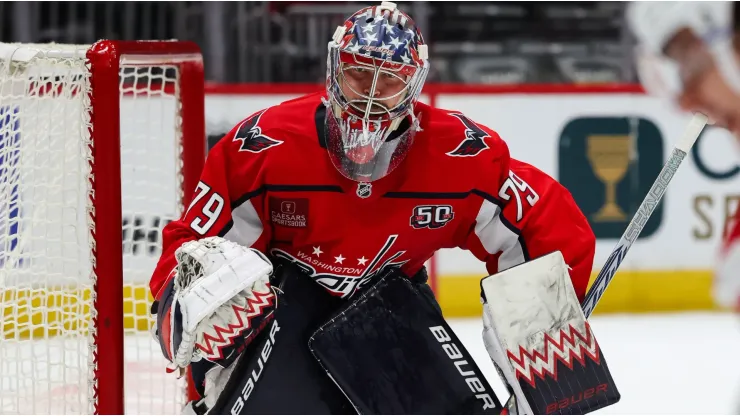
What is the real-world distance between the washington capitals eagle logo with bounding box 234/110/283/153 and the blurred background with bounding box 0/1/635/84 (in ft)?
8.12

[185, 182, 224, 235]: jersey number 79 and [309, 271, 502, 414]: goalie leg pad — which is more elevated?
[185, 182, 224, 235]: jersey number 79

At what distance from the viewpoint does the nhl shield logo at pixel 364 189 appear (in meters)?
1.83

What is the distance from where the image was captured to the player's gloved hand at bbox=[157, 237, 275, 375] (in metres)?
1.60

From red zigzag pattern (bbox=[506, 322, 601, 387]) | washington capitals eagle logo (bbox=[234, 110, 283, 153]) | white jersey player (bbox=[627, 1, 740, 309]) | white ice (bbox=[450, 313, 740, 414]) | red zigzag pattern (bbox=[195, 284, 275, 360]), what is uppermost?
white jersey player (bbox=[627, 1, 740, 309])

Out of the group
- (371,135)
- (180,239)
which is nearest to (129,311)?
(180,239)

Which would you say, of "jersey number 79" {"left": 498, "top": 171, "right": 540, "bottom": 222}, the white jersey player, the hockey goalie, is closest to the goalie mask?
the hockey goalie

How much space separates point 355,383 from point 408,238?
289 millimetres

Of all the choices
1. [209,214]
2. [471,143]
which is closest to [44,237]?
[209,214]

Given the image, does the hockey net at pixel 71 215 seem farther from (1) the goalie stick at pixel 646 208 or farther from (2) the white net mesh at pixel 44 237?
(1) the goalie stick at pixel 646 208

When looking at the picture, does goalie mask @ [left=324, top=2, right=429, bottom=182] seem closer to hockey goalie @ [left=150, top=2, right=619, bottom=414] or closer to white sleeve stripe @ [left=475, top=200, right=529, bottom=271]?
hockey goalie @ [left=150, top=2, right=619, bottom=414]

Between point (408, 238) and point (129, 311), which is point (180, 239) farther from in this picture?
point (129, 311)

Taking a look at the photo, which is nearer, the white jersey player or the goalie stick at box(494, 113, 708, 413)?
the white jersey player

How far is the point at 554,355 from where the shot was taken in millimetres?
1771

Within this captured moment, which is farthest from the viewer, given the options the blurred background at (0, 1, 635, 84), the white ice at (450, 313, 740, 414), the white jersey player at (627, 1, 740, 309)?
the blurred background at (0, 1, 635, 84)
